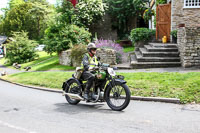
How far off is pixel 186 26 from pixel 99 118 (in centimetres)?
1355

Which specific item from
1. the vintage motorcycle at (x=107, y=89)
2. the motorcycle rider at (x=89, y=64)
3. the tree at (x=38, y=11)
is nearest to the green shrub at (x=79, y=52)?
the vintage motorcycle at (x=107, y=89)

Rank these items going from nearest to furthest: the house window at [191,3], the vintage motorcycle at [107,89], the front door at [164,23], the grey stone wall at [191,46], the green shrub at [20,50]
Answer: the vintage motorcycle at [107,89], the grey stone wall at [191,46], the house window at [191,3], the front door at [164,23], the green shrub at [20,50]

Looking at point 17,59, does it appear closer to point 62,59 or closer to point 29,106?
point 62,59

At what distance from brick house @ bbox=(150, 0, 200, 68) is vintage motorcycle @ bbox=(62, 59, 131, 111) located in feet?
23.0

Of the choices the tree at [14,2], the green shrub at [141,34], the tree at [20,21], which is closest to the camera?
the green shrub at [141,34]

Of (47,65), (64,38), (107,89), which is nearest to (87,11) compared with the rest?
(64,38)

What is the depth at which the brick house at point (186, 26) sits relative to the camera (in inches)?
468

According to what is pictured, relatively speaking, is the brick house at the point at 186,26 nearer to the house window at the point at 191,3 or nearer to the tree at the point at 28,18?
the house window at the point at 191,3

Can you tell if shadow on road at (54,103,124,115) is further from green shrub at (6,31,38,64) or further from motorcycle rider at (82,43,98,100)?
green shrub at (6,31,38,64)

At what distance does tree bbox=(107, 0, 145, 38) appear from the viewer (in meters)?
26.6

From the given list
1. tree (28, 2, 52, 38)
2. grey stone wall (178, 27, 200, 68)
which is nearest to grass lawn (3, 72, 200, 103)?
grey stone wall (178, 27, 200, 68)

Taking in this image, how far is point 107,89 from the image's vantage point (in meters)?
6.26

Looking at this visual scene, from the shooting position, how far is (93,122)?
5.25 meters

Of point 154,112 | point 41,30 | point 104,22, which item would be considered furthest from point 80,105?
point 41,30
